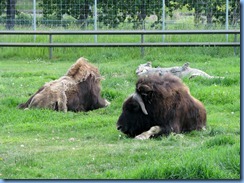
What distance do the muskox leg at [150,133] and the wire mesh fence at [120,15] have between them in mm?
11856

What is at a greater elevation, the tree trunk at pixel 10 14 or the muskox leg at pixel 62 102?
the tree trunk at pixel 10 14

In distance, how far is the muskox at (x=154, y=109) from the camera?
10.1 metres

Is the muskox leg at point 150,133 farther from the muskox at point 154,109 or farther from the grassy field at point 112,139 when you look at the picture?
the grassy field at point 112,139

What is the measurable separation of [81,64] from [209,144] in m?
4.95

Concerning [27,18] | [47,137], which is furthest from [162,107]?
[27,18]

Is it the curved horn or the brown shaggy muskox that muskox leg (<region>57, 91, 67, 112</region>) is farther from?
the curved horn

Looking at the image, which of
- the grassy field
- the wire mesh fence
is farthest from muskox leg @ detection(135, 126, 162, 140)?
the wire mesh fence

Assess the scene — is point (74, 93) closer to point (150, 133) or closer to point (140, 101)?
point (140, 101)

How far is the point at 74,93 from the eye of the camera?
A: 41.8 feet

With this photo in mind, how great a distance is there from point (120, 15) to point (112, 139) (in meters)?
12.8

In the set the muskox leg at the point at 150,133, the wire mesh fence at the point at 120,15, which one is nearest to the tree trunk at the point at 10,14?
the wire mesh fence at the point at 120,15

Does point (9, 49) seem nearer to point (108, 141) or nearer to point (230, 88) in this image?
point (230, 88)

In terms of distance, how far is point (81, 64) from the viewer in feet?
42.7

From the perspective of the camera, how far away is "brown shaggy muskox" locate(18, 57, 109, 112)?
12.5 metres
